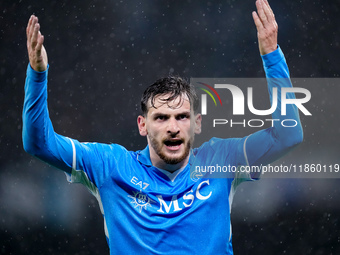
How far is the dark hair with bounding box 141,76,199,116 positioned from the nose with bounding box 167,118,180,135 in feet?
0.43

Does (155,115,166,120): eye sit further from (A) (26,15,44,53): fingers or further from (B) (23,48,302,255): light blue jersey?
(A) (26,15,44,53): fingers

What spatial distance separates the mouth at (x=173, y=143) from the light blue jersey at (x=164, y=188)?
0.17 meters

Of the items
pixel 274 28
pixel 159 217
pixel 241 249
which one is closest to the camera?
pixel 274 28

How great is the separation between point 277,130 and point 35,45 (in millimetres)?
1355

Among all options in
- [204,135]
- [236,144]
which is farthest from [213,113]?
[236,144]

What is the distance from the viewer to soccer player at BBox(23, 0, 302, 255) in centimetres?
278

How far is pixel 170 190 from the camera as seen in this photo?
120 inches

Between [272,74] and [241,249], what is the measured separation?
4.51 metres

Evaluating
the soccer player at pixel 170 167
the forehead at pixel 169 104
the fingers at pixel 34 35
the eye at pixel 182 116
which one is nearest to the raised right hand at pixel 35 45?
the fingers at pixel 34 35

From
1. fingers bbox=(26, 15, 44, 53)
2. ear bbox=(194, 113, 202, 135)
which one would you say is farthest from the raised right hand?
ear bbox=(194, 113, 202, 135)

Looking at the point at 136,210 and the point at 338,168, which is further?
the point at 338,168

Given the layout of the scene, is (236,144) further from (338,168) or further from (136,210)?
(338,168)

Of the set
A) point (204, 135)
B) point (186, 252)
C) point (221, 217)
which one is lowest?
point (186, 252)

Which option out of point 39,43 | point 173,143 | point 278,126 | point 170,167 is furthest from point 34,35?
point 278,126
